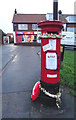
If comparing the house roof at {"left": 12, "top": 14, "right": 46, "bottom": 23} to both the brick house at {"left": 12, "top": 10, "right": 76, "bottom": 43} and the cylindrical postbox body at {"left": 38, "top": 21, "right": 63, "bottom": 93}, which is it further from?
the cylindrical postbox body at {"left": 38, "top": 21, "right": 63, "bottom": 93}

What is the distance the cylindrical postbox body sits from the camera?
254 cm

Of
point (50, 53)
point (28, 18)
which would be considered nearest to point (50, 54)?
point (50, 53)

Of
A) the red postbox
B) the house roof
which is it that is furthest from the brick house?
the red postbox

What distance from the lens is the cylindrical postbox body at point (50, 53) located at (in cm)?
254

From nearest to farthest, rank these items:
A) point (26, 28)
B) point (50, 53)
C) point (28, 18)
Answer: point (50, 53) < point (26, 28) < point (28, 18)

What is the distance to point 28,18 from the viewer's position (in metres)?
30.8

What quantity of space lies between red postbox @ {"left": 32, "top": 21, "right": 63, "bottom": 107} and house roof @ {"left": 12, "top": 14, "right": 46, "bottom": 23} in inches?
1117

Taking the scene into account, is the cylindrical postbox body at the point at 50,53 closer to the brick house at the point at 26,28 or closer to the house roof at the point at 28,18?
the brick house at the point at 26,28

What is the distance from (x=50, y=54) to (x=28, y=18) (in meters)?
30.5

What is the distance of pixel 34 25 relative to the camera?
97.5 feet

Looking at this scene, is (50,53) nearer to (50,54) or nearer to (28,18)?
(50,54)

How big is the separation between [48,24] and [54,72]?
1.14 meters

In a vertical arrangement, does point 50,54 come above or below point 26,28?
below

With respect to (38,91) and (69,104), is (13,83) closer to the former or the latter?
(38,91)
